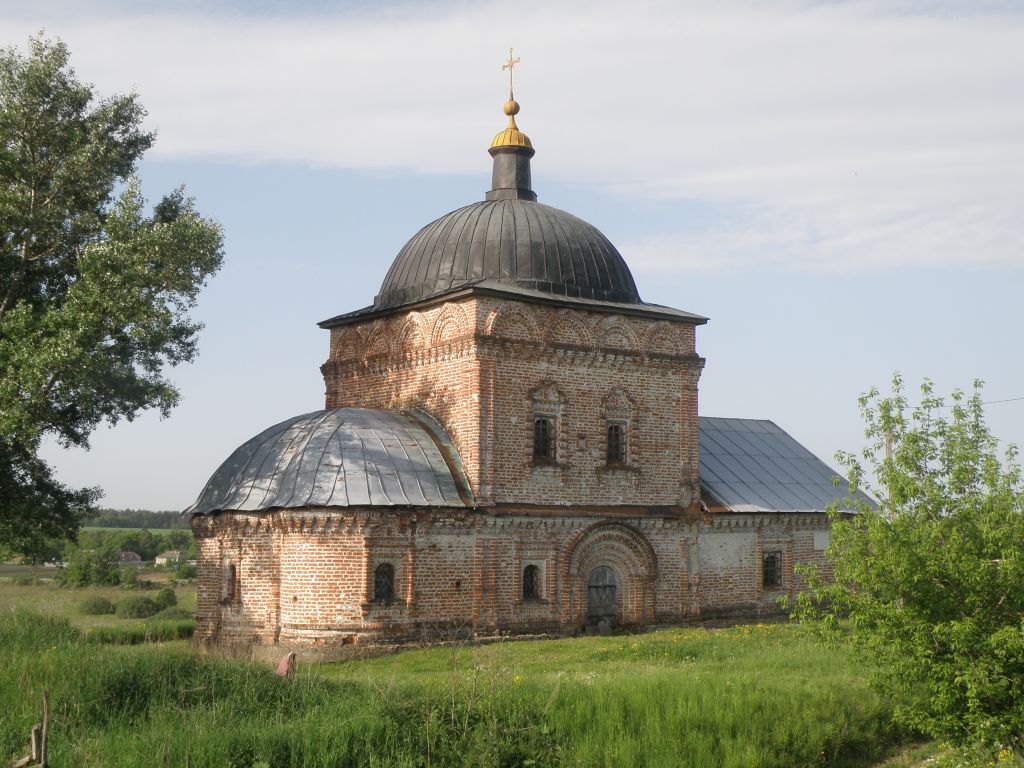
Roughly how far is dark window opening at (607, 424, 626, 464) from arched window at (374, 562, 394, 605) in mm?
5592

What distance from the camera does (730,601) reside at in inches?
985

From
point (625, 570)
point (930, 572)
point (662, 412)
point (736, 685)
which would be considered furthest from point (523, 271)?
point (930, 572)

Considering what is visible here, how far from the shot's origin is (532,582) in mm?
22062

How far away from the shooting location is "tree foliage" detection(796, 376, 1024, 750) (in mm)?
12422

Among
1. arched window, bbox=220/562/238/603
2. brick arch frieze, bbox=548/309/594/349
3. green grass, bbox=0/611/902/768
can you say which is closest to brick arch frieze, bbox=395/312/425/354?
brick arch frieze, bbox=548/309/594/349

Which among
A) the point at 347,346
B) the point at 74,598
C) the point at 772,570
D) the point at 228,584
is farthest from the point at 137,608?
the point at 772,570

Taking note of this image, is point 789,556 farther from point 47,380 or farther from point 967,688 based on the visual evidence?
point 47,380

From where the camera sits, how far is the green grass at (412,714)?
39.4 ft

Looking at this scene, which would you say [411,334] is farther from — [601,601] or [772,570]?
[772,570]

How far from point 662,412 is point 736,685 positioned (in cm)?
961

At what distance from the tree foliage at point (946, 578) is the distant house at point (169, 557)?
51873 mm

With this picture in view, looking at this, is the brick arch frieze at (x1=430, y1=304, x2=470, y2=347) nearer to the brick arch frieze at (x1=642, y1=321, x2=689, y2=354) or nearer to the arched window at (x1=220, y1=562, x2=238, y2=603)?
the brick arch frieze at (x1=642, y1=321, x2=689, y2=354)

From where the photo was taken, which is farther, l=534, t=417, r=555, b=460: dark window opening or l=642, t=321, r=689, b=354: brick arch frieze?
l=642, t=321, r=689, b=354: brick arch frieze

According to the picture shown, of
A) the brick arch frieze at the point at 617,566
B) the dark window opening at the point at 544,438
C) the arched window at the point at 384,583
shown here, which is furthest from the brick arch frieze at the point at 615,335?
the arched window at the point at 384,583
